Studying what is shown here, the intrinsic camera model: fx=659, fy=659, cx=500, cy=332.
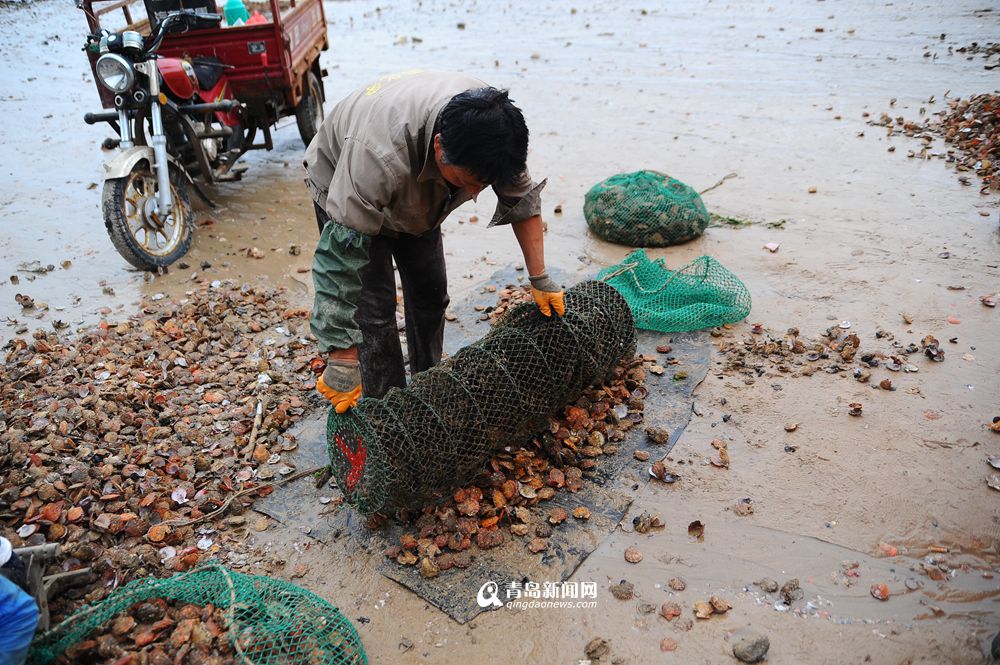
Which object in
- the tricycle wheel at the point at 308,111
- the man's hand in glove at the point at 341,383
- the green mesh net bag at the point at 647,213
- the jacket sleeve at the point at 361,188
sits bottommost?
the green mesh net bag at the point at 647,213

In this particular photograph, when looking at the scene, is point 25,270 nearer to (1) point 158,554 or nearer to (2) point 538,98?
(1) point 158,554

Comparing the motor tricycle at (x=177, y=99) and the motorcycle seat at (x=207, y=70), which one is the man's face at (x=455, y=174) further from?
the motorcycle seat at (x=207, y=70)

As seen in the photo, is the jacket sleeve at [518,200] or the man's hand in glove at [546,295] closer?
the jacket sleeve at [518,200]

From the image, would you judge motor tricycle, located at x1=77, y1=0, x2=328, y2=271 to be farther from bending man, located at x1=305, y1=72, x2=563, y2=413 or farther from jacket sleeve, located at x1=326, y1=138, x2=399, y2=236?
jacket sleeve, located at x1=326, y1=138, x2=399, y2=236

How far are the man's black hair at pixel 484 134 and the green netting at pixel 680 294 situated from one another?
216 cm

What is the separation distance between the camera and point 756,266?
16.0 ft

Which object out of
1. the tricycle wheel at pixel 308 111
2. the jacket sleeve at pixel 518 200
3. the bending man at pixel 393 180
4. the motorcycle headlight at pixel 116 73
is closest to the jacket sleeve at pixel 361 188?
the bending man at pixel 393 180

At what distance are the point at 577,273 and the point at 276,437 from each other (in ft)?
8.20

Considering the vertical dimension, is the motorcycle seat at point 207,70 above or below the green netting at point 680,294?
above

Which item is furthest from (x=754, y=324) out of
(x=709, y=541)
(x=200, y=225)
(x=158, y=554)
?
(x=200, y=225)

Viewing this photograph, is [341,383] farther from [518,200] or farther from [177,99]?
[177,99]

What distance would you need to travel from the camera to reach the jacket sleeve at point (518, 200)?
8.87 feet

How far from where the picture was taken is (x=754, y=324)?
13.6 ft

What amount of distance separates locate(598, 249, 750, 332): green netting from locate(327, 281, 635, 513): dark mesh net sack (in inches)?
36.7
